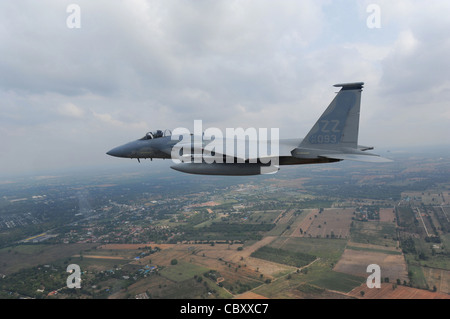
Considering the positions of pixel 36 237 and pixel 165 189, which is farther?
pixel 165 189

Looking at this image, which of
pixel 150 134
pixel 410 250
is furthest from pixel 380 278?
pixel 150 134

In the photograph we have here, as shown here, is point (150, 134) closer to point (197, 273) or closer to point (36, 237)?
point (197, 273)

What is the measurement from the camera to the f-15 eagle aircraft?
940cm

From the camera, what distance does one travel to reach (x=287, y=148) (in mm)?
10453

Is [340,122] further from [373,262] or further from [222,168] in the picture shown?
[373,262]

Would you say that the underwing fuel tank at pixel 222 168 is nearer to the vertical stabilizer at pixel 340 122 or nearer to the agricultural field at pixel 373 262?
the vertical stabilizer at pixel 340 122

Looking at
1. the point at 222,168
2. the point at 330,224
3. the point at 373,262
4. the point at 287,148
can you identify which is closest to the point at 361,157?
the point at 287,148

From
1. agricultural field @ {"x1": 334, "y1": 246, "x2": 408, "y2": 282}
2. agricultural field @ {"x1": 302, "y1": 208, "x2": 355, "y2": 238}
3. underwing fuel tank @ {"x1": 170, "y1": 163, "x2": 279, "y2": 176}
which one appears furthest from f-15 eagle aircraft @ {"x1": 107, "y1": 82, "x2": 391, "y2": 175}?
agricultural field @ {"x1": 302, "y1": 208, "x2": 355, "y2": 238}

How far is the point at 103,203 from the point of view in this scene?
1625 inches

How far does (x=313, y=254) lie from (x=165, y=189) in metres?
40.8

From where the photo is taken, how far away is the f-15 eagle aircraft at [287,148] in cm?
940

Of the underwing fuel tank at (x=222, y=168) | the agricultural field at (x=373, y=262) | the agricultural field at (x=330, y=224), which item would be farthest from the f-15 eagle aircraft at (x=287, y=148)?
the agricultural field at (x=330, y=224)

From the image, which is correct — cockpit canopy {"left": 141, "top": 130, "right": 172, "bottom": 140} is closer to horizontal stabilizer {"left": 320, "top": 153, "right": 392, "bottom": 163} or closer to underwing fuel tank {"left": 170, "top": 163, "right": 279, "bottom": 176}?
underwing fuel tank {"left": 170, "top": 163, "right": 279, "bottom": 176}
